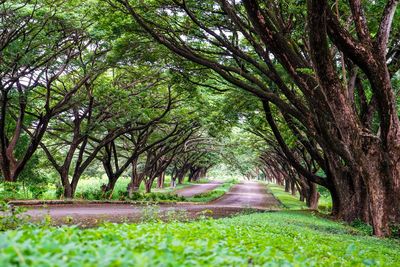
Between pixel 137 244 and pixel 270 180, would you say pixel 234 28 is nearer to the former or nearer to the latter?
pixel 137 244

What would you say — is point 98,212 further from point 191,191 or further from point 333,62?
point 191,191

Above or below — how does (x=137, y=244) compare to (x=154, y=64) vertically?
below

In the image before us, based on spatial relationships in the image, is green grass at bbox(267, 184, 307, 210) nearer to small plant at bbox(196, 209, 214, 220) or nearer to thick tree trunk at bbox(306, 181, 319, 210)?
thick tree trunk at bbox(306, 181, 319, 210)

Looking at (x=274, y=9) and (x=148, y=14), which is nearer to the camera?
(x=274, y=9)

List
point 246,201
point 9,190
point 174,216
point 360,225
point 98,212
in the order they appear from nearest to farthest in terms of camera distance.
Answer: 1. point 174,216
2. point 360,225
3. point 9,190
4. point 98,212
5. point 246,201

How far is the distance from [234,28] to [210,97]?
37.9ft

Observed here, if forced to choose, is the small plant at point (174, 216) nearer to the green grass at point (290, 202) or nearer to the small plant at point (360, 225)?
the small plant at point (360, 225)

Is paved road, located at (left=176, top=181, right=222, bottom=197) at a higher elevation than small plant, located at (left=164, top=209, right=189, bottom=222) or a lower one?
higher

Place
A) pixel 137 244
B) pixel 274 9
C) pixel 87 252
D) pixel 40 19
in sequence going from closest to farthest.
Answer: pixel 87 252 → pixel 137 244 → pixel 274 9 → pixel 40 19

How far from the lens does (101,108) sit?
22812mm

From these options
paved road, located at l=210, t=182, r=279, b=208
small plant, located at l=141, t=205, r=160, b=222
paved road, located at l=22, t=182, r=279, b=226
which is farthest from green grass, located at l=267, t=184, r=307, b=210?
small plant, located at l=141, t=205, r=160, b=222

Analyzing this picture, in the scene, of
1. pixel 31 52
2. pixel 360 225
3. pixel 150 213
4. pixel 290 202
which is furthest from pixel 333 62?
pixel 290 202

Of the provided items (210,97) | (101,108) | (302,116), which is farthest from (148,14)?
(210,97)

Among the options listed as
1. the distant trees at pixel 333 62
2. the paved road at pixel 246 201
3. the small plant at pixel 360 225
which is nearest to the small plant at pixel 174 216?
the distant trees at pixel 333 62
